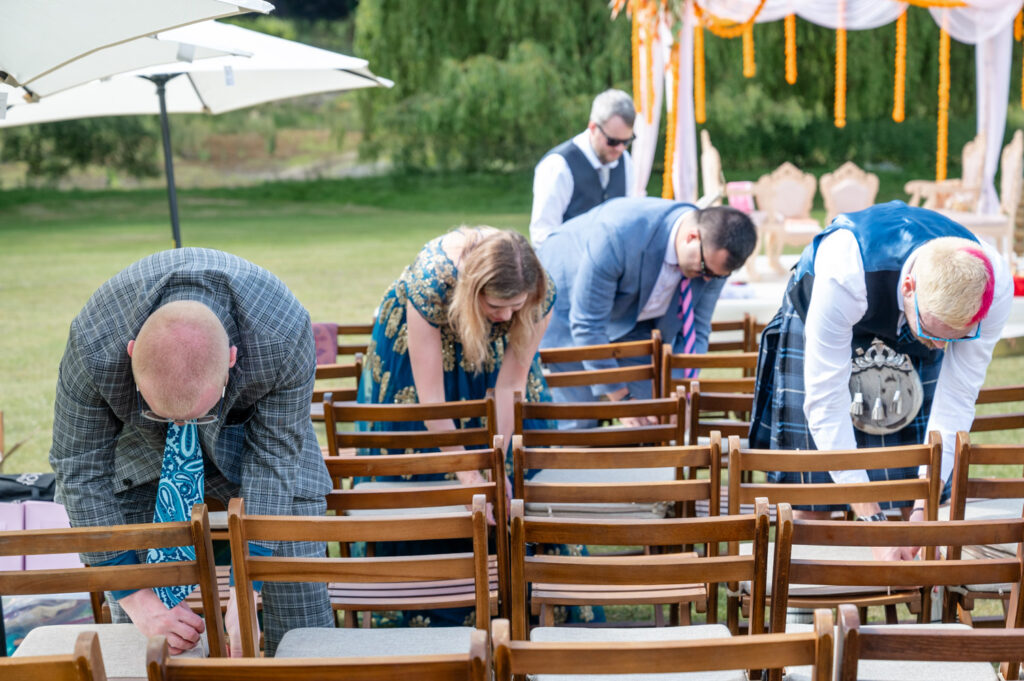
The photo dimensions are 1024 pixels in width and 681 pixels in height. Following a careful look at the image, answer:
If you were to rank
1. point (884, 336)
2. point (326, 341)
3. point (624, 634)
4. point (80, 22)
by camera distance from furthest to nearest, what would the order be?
point (326, 341)
point (884, 336)
point (80, 22)
point (624, 634)

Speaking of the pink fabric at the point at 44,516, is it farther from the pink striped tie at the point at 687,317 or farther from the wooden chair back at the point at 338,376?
the pink striped tie at the point at 687,317

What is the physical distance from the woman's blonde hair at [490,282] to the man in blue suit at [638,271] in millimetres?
901

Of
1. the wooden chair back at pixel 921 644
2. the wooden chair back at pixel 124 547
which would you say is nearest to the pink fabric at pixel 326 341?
the wooden chair back at pixel 124 547

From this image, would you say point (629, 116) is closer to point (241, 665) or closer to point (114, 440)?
point (114, 440)

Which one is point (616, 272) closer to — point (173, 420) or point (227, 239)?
point (173, 420)

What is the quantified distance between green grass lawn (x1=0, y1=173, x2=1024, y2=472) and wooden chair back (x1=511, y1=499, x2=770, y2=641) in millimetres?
3580

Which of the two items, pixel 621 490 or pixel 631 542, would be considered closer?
pixel 631 542

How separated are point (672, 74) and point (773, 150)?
1339 cm

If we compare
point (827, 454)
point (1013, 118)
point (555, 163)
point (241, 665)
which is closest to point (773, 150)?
point (1013, 118)

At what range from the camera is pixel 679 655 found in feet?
5.85

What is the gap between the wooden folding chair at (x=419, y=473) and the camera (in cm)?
261

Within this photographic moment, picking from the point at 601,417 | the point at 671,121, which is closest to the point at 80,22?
the point at 601,417

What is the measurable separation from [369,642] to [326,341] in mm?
2996

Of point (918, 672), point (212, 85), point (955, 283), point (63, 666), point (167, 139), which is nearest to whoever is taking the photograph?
point (63, 666)
